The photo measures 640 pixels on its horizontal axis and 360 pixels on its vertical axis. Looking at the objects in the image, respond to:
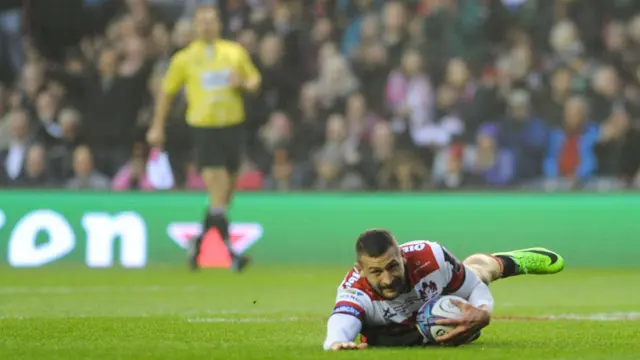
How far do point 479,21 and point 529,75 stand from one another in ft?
3.33

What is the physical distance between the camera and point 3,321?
8.77m

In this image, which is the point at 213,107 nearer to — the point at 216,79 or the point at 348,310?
the point at 216,79

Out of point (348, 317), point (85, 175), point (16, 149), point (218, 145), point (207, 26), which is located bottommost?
point (85, 175)

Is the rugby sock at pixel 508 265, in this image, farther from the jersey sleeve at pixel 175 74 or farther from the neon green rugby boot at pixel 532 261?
the jersey sleeve at pixel 175 74

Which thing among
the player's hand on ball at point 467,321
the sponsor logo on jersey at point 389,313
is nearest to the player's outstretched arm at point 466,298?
the player's hand on ball at point 467,321

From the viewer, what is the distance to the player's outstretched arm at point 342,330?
6531mm

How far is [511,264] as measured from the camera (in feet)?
24.8

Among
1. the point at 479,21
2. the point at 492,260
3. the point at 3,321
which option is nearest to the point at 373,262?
the point at 492,260

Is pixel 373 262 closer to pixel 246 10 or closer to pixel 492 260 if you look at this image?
pixel 492 260

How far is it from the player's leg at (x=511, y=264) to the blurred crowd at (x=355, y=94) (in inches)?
303

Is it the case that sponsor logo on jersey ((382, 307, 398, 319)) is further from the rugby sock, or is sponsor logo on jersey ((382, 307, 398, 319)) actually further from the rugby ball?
the rugby sock

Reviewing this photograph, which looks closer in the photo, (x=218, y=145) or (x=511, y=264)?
(x=511, y=264)

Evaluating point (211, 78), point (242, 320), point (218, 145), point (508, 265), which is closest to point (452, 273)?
point (508, 265)

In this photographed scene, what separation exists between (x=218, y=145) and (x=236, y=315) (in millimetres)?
5549
